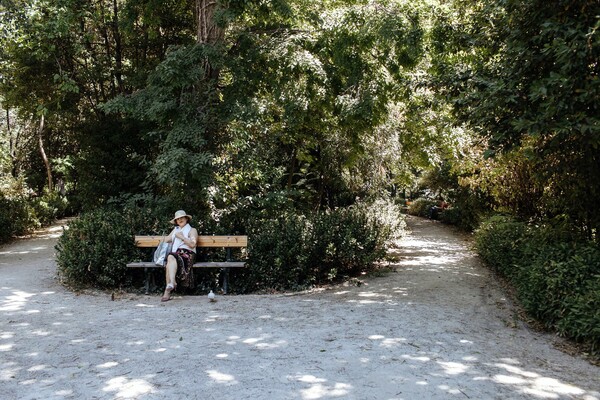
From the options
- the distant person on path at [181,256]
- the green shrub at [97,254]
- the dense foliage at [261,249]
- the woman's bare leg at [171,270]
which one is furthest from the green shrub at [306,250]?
the green shrub at [97,254]

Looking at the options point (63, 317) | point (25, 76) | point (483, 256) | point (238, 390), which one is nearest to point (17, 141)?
point (25, 76)

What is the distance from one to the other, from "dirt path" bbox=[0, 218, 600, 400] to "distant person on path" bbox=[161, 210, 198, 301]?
0.35 metres

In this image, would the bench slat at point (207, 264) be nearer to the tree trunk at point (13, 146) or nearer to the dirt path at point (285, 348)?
the dirt path at point (285, 348)

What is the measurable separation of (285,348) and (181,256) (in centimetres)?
318

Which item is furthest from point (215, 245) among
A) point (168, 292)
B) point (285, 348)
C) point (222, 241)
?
point (285, 348)

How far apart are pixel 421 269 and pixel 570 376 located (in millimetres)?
5406

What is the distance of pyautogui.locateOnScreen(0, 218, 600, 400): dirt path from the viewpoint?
402cm

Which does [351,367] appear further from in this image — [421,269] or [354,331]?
[421,269]

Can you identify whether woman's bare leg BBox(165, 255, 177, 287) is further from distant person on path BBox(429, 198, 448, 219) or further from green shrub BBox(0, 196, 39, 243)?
distant person on path BBox(429, 198, 448, 219)

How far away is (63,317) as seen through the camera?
618 centimetres

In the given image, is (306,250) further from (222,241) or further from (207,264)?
(207,264)

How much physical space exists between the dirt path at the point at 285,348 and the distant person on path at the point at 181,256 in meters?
0.35

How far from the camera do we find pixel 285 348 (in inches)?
197

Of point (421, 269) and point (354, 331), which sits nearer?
point (354, 331)
